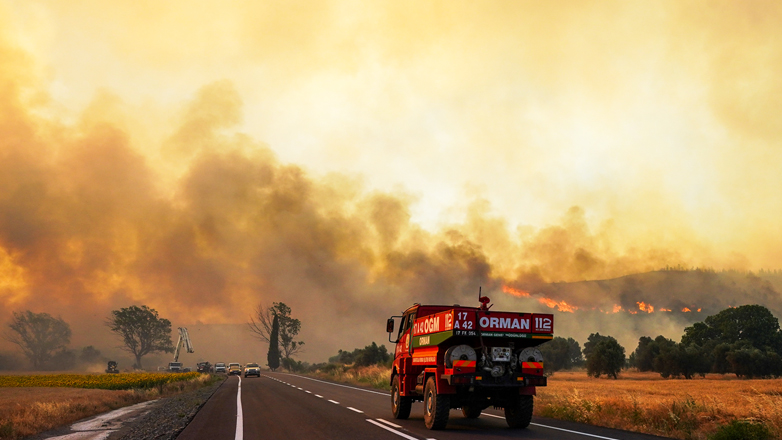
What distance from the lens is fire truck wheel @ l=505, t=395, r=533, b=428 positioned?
14039 mm

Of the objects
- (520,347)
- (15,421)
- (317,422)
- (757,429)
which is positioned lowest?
(15,421)

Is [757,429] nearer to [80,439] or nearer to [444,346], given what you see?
[444,346]

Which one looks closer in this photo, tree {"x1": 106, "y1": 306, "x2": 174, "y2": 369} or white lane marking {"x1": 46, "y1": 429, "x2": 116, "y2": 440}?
white lane marking {"x1": 46, "y1": 429, "x2": 116, "y2": 440}

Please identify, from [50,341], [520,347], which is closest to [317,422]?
[520,347]

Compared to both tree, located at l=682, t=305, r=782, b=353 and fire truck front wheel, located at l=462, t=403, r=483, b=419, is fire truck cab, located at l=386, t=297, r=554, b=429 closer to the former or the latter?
fire truck front wheel, located at l=462, t=403, r=483, b=419

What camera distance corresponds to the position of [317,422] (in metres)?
15.0

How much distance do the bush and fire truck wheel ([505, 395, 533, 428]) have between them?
4.33 meters

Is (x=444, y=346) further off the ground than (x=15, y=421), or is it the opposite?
(x=444, y=346)

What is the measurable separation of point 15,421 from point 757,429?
76.6 ft

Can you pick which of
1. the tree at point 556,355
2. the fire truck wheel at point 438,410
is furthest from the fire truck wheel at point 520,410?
the tree at point 556,355

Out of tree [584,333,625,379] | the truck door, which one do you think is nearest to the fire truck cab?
the truck door

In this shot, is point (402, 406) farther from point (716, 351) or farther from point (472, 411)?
point (716, 351)

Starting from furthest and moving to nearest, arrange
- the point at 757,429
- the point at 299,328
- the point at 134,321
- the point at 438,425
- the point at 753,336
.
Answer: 1. the point at 134,321
2. the point at 299,328
3. the point at 753,336
4. the point at 438,425
5. the point at 757,429

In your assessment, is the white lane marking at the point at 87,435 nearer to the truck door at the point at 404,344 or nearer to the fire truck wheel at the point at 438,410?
the truck door at the point at 404,344
